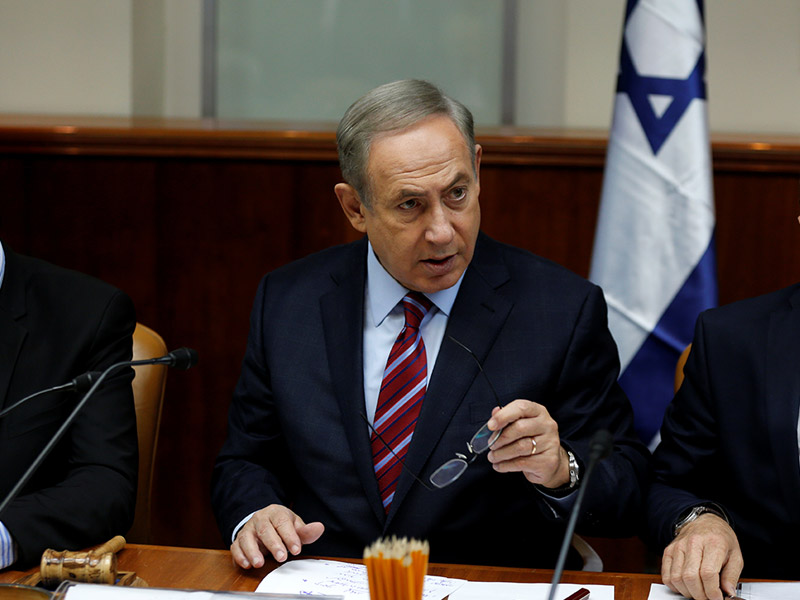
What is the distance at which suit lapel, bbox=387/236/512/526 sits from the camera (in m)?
1.95

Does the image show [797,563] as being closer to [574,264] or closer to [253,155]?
[574,264]

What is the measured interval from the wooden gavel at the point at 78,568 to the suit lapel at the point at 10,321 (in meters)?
0.57

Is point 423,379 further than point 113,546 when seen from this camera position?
Yes

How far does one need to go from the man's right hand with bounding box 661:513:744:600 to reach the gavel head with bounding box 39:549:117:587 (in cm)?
88

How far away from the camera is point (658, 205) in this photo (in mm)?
2576

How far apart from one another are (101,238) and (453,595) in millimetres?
2165

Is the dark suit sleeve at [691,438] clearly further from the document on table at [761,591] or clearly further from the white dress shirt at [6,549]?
the white dress shirt at [6,549]

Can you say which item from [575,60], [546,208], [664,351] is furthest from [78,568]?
[575,60]

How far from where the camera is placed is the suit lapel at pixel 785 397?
6.03 ft

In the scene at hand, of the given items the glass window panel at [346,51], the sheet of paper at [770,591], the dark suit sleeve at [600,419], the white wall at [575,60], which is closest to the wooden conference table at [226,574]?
the sheet of paper at [770,591]

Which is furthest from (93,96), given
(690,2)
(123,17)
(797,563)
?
(797,563)

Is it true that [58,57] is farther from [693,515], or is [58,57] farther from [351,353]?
[693,515]

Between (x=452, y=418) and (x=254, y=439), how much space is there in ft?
1.49

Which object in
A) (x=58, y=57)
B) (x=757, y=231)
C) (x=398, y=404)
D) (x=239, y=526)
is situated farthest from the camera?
(x=58, y=57)
